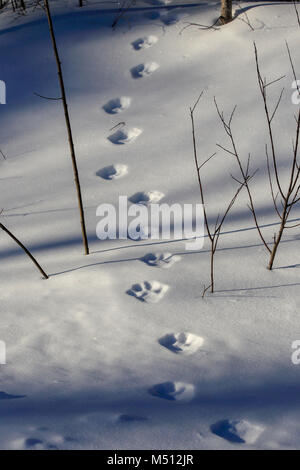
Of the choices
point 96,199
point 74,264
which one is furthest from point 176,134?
point 74,264

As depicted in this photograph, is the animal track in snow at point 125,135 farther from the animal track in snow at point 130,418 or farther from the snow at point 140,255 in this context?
the animal track in snow at point 130,418

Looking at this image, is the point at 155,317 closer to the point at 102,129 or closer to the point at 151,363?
the point at 151,363

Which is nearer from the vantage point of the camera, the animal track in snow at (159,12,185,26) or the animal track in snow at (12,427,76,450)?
the animal track in snow at (12,427,76,450)

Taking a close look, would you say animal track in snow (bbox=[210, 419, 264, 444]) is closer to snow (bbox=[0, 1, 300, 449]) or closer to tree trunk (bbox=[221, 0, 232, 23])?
snow (bbox=[0, 1, 300, 449])

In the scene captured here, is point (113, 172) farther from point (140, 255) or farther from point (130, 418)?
point (130, 418)

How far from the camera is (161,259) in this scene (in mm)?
2828

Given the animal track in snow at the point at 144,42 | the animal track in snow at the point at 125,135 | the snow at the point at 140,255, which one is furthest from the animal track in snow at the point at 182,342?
the animal track in snow at the point at 144,42

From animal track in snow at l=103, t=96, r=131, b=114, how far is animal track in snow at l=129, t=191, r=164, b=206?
43.5 inches

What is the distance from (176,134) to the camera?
3.88 meters

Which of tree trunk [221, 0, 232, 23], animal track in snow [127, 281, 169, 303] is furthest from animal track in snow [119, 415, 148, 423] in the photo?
tree trunk [221, 0, 232, 23]

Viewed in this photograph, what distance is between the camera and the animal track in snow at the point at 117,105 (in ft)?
13.9

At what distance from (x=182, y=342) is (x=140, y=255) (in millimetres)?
708

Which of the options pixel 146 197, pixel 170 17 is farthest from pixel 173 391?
pixel 170 17

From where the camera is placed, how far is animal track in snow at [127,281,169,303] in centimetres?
255
